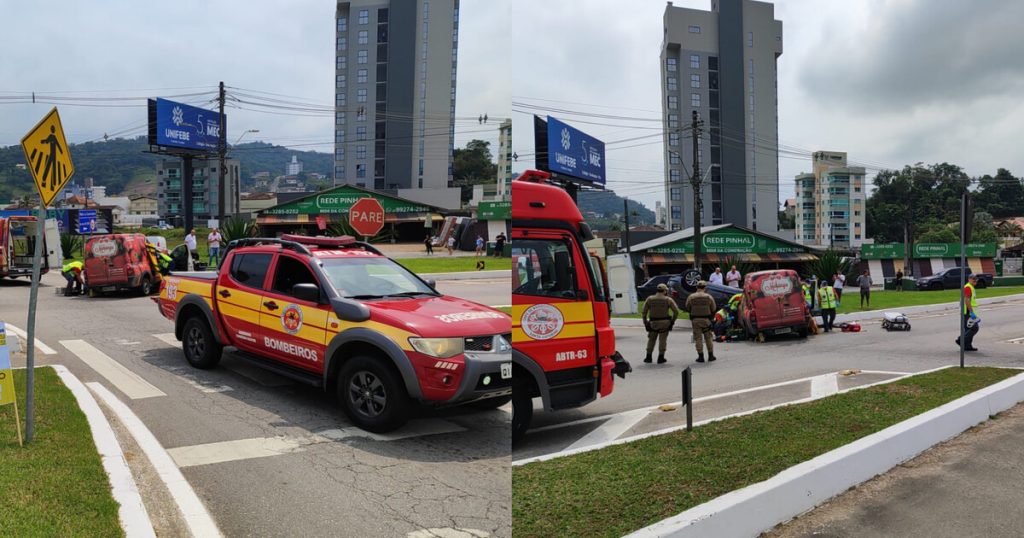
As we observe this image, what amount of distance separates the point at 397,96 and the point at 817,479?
4.07 meters


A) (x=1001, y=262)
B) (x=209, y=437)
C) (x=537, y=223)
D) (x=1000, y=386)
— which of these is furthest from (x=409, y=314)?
(x=1001, y=262)

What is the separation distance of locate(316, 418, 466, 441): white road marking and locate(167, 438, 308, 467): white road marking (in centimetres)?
39

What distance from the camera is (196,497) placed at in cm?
318

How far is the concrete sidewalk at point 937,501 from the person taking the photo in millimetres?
4918

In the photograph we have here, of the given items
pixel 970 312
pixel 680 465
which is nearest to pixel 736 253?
pixel 970 312

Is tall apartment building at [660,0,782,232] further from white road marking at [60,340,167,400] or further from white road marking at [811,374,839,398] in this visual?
white road marking at [60,340,167,400]

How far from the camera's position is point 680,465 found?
17.8 feet

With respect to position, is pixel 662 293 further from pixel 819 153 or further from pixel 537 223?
pixel 819 153

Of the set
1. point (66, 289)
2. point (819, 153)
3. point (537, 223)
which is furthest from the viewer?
point (819, 153)

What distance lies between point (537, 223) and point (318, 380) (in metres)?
2.03

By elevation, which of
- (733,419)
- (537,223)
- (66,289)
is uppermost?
(537,223)

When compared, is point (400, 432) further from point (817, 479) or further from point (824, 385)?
point (824, 385)

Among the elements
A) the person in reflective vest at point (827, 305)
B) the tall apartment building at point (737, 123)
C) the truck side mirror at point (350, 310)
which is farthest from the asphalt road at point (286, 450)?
the person in reflective vest at point (827, 305)

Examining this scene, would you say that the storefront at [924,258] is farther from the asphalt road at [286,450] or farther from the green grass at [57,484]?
the green grass at [57,484]
